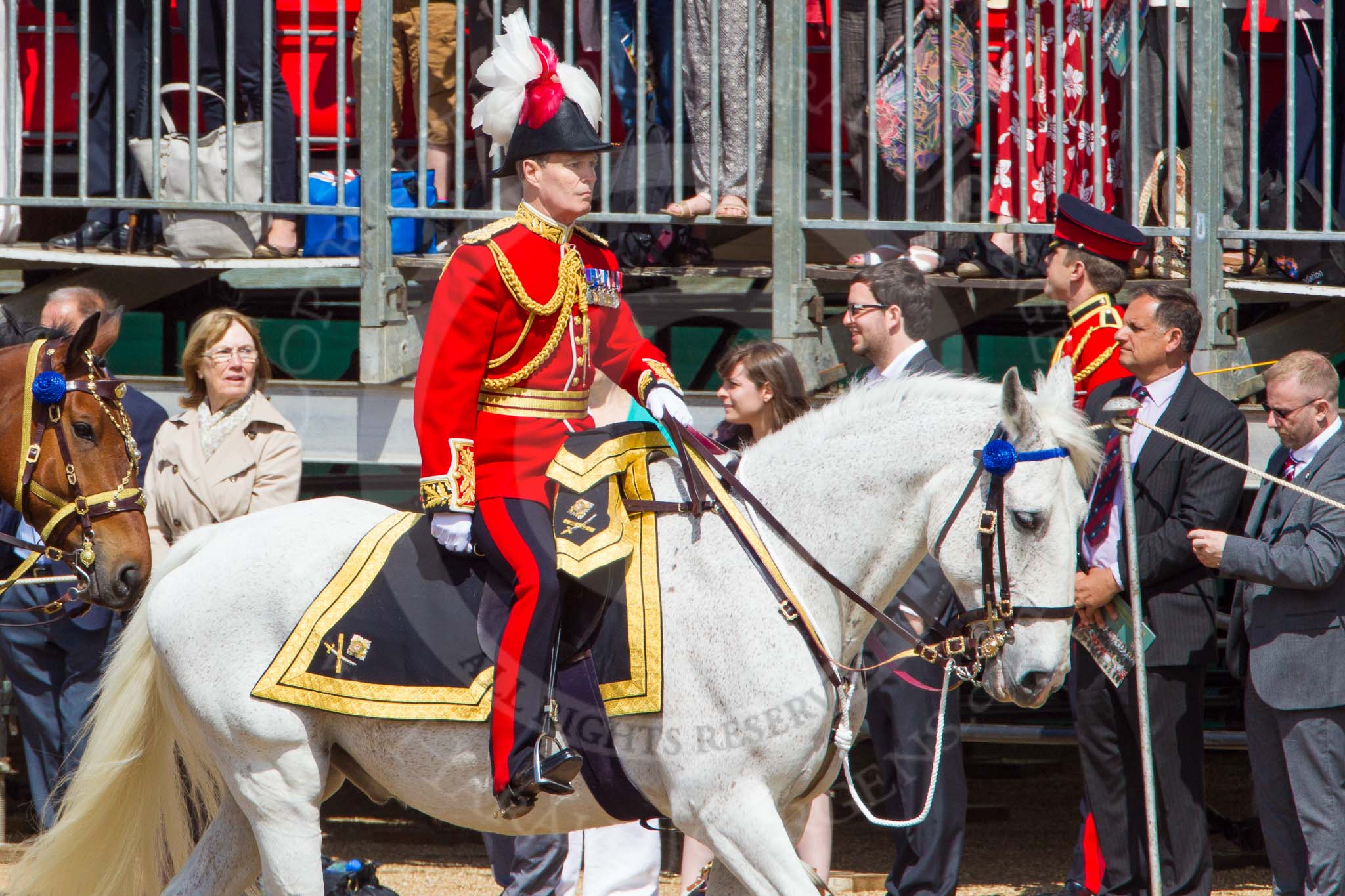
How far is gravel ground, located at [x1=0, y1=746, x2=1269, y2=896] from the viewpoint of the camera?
6.00m

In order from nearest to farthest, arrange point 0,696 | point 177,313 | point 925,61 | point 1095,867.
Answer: point 1095,867, point 925,61, point 0,696, point 177,313

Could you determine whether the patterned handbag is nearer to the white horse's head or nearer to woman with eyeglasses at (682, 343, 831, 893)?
woman with eyeglasses at (682, 343, 831, 893)

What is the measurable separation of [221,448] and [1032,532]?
9.97 ft

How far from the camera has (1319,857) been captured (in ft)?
15.2

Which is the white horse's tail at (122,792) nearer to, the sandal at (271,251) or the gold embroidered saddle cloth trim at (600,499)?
the gold embroidered saddle cloth trim at (600,499)

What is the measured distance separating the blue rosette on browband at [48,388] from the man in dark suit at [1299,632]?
3.32m

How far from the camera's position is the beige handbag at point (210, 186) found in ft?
19.7

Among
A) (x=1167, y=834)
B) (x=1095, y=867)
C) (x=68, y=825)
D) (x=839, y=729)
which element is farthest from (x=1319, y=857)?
(x=68, y=825)

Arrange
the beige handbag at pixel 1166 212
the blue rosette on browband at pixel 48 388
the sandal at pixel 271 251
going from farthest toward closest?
the sandal at pixel 271 251 < the beige handbag at pixel 1166 212 < the blue rosette on browband at pixel 48 388

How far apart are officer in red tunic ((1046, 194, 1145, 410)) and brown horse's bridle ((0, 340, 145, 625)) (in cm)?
296

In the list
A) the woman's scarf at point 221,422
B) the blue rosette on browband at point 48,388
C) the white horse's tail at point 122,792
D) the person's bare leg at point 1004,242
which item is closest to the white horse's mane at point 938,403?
the white horse's tail at point 122,792

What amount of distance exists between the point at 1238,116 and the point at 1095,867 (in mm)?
2677

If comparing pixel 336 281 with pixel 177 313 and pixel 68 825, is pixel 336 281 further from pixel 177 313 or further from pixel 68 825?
pixel 68 825

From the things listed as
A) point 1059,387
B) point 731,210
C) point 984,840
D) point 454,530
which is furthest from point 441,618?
point 984,840
